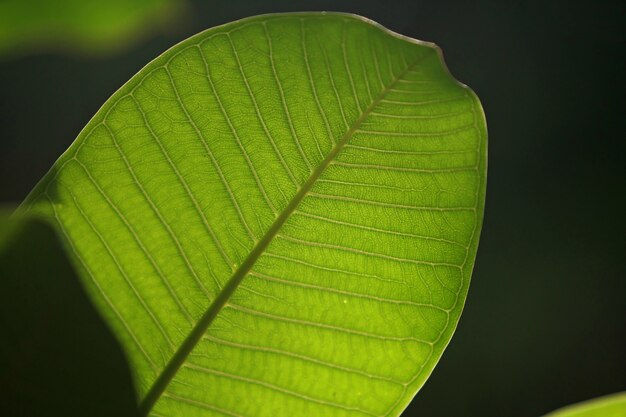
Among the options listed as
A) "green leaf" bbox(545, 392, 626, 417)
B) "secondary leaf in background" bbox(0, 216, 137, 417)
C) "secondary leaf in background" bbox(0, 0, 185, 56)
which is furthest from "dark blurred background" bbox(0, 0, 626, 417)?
A: "secondary leaf in background" bbox(0, 216, 137, 417)

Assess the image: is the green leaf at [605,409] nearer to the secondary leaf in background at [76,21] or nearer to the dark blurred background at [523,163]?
the secondary leaf in background at [76,21]

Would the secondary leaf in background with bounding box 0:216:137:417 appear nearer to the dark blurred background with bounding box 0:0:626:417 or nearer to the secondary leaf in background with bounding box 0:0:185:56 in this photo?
the secondary leaf in background with bounding box 0:0:185:56

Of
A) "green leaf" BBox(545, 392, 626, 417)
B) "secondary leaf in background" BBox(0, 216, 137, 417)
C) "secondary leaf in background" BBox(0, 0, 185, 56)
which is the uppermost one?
"secondary leaf in background" BBox(0, 0, 185, 56)

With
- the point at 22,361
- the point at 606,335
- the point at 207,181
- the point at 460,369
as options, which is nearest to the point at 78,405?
the point at 22,361

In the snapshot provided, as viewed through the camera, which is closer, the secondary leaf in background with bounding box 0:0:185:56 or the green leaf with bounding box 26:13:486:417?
Answer: the green leaf with bounding box 26:13:486:417

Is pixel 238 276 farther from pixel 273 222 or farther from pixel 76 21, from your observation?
pixel 76 21

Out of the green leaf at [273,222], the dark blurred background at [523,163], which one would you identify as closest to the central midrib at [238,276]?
the green leaf at [273,222]

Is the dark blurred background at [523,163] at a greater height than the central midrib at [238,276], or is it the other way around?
the central midrib at [238,276]
